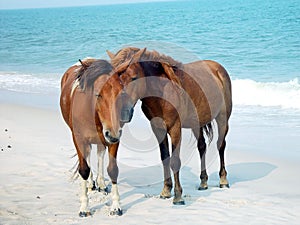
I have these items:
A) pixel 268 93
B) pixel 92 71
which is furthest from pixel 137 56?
pixel 268 93

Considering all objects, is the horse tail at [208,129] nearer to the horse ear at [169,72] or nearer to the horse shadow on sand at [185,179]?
the horse shadow on sand at [185,179]

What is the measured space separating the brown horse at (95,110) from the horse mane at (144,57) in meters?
0.19

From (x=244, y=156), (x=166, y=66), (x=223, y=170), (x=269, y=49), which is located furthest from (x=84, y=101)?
(x=269, y=49)

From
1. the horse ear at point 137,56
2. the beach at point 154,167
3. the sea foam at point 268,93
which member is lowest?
the sea foam at point 268,93

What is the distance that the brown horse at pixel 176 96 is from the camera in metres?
5.00

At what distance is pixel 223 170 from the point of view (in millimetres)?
6387

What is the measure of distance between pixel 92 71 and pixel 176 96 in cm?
117

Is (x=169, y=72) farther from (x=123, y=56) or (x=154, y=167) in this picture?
(x=154, y=167)

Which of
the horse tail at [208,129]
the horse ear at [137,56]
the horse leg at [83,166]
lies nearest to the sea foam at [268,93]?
the horse tail at [208,129]

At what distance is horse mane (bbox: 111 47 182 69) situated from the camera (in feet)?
15.7

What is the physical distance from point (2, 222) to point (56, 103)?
26.7 ft

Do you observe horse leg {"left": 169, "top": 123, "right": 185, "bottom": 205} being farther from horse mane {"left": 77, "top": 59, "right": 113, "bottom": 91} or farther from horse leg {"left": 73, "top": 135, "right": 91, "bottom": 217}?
horse mane {"left": 77, "top": 59, "right": 113, "bottom": 91}

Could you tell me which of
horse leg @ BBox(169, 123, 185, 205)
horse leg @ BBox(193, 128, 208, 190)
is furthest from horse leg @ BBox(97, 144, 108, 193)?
horse leg @ BBox(193, 128, 208, 190)

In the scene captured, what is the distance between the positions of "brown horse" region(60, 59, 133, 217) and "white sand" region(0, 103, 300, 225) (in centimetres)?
40
